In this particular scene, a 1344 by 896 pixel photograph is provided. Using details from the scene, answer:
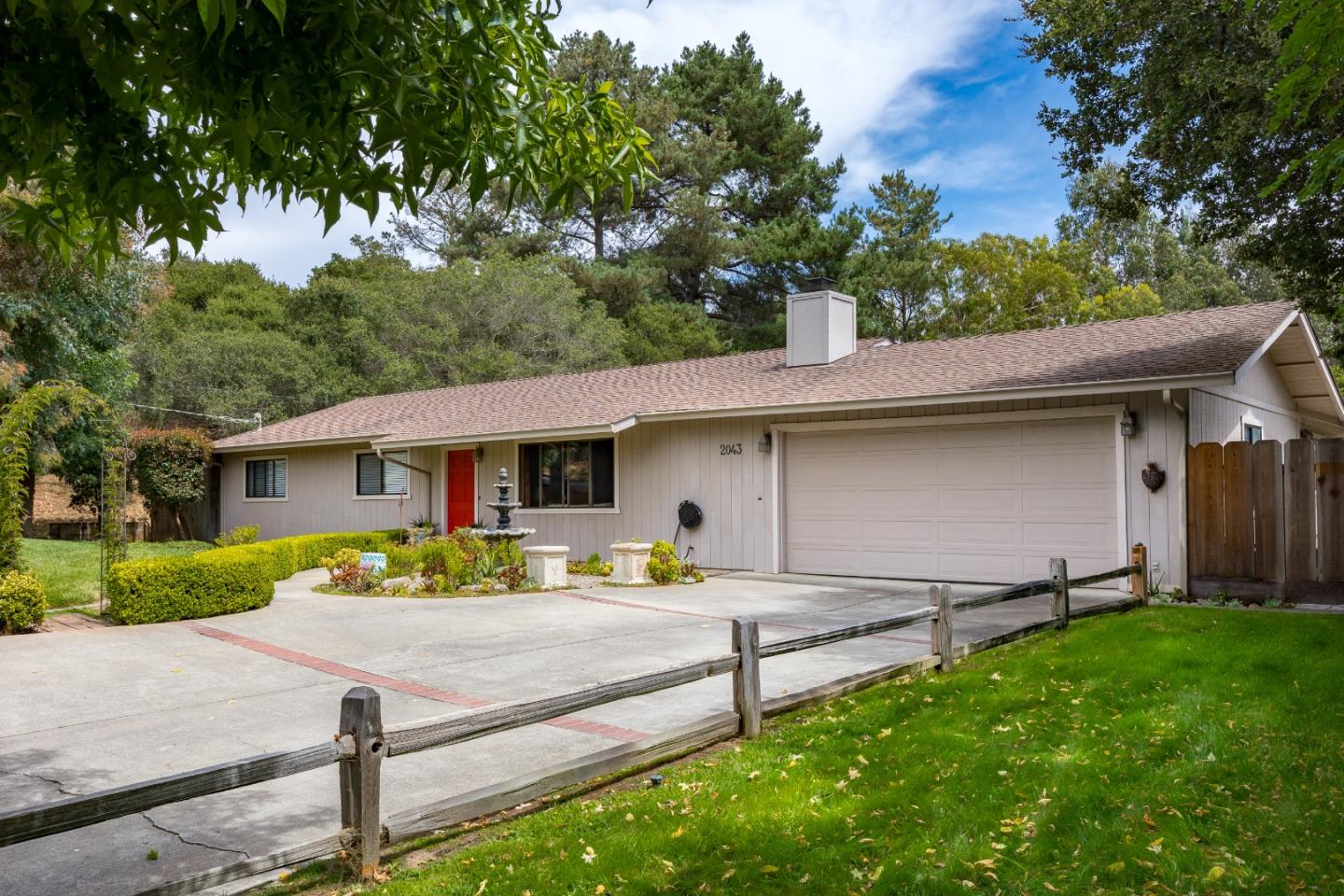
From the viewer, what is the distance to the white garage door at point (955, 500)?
11.9 m

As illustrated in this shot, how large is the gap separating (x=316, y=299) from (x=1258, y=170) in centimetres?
3162

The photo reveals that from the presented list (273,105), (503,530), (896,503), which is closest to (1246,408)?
(896,503)

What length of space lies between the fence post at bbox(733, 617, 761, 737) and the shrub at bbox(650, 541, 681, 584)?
835cm

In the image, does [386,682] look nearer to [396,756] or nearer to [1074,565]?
[396,756]

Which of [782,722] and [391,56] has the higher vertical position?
[391,56]

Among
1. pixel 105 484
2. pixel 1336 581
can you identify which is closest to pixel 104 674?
pixel 105 484

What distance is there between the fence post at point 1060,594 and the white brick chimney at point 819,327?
8.77 m

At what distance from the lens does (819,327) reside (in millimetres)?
17078

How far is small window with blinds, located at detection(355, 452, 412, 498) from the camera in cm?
1998

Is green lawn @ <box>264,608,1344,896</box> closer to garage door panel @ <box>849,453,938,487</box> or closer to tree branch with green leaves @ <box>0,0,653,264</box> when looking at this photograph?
tree branch with green leaves @ <box>0,0,653,264</box>

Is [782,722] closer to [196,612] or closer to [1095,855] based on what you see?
[1095,855]

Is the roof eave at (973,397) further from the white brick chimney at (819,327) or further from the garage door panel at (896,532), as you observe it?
the white brick chimney at (819,327)

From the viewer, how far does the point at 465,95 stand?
278 cm

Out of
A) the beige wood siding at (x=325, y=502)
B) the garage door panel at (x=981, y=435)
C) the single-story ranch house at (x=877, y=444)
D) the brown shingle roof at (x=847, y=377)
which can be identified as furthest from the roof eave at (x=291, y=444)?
the garage door panel at (x=981, y=435)
